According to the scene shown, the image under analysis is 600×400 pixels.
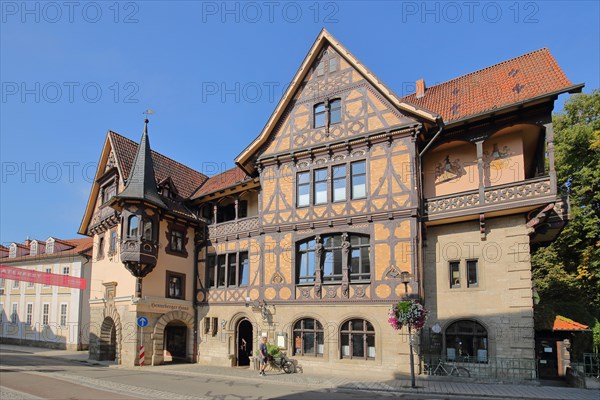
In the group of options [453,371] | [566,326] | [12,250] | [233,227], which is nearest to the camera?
[453,371]

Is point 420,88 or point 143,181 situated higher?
point 420,88

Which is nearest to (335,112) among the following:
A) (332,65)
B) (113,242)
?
(332,65)

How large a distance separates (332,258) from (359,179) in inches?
143

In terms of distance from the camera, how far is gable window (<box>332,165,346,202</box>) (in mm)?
21297

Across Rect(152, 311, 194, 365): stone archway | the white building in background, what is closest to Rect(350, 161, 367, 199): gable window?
Rect(152, 311, 194, 365): stone archway

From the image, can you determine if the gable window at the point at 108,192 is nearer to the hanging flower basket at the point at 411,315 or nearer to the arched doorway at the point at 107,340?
the arched doorway at the point at 107,340

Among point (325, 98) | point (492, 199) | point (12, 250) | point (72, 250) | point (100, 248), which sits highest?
point (325, 98)

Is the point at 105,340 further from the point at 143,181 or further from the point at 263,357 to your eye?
the point at 263,357

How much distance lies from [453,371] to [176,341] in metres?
15.5

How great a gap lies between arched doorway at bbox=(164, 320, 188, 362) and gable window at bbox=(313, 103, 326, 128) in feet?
43.4

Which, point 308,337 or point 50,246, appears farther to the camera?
point 50,246

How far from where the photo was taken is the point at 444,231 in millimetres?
19750

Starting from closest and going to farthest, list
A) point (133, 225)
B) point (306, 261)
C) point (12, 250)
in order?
1. point (306, 261)
2. point (133, 225)
3. point (12, 250)

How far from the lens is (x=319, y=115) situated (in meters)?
22.5
